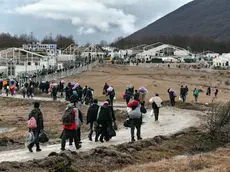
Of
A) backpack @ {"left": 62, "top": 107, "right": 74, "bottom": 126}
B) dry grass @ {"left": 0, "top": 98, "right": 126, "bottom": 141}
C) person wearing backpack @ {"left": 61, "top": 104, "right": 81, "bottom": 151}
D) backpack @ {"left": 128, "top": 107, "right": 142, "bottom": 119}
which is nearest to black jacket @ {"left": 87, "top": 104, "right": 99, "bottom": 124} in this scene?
backpack @ {"left": 128, "top": 107, "right": 142, "bottom": 119}

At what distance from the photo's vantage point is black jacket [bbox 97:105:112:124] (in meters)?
14.2

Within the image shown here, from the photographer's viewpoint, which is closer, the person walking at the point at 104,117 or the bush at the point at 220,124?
the person walking at the point at 104,117

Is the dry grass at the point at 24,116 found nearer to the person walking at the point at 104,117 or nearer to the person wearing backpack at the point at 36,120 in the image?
the person walking at the point at 104,117

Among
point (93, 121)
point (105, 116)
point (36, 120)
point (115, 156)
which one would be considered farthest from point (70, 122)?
point (93, 121)

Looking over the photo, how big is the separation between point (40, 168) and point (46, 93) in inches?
1118

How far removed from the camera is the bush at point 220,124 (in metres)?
14.6

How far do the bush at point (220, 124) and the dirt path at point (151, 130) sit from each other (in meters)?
2.42

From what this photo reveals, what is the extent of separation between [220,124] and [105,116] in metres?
3.79

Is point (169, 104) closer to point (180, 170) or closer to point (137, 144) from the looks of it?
point (137, 144)

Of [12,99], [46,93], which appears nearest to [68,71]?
[46,93]

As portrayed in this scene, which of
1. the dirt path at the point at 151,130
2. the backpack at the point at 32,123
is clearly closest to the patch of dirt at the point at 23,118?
the dirt path at the point at 151,130

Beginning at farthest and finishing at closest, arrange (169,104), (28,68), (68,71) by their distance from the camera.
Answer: (28,68) → (68,71) → (169,104)

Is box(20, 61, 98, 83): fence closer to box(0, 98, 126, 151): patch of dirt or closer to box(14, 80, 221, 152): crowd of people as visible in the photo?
box(0, 98, 126, 151): patch of dirt

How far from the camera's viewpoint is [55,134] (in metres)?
17.7
